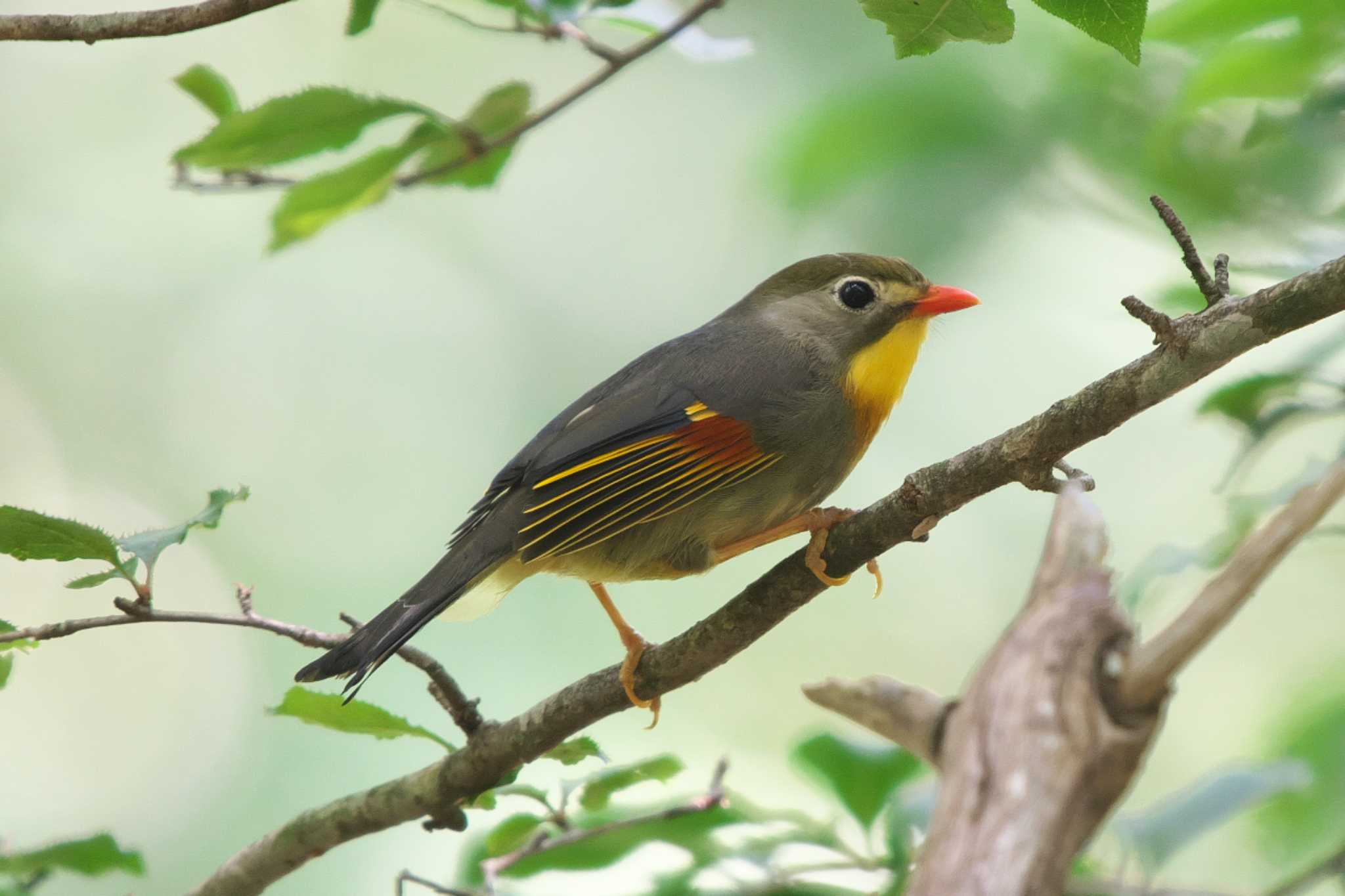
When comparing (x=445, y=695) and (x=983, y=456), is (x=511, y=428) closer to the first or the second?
(x=445, y=695)

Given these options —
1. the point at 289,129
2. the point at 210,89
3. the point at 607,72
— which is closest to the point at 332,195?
the point at 289,129

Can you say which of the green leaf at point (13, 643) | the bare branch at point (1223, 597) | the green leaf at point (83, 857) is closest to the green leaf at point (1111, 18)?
the bare branch at point (1223, 597)

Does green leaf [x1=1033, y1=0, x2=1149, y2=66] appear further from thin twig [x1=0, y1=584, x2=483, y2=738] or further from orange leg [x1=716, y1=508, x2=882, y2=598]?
thin twig [x1=0, y1=584, x2=483, y2=738]

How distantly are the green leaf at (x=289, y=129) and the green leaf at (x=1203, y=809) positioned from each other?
73.7 inches

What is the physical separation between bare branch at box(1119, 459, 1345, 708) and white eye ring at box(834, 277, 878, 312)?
2.32 m

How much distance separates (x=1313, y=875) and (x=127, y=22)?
81.0 inches

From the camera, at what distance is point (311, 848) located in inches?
111

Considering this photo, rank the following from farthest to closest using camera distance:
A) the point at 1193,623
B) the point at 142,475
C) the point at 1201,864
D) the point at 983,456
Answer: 1. the point at 142,475
2. the point at 1201,864
3. the point at 983,456
4. the point at 1193,623

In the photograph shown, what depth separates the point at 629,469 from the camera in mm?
3076

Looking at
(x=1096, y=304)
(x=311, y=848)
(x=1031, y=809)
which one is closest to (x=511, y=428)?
(x=1096, y=304)

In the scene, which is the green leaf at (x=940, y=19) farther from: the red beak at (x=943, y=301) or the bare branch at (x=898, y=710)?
the red beak at (x=943, y=301)

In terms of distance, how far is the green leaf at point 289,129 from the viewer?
2.50 metres

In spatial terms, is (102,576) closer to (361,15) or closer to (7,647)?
(7,647)

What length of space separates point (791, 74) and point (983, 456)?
5527 mm
